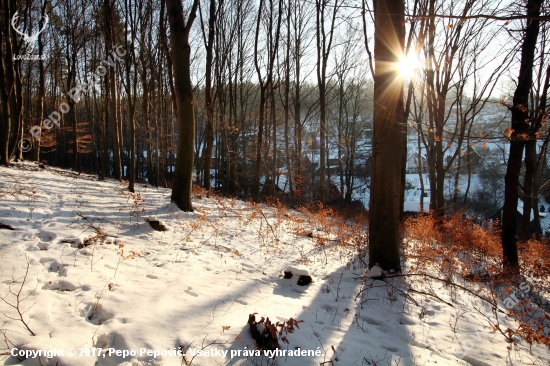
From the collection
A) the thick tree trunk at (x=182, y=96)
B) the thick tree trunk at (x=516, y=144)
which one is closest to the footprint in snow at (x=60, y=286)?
the thick tree trunk at (x=182, y=96)

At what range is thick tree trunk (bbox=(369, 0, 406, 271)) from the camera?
4.27 m

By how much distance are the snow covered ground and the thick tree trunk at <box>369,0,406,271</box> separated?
66cm

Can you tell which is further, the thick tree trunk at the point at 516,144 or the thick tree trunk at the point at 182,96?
the thick tree trunk at the point at 182,96

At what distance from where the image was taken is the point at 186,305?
281 centimetres

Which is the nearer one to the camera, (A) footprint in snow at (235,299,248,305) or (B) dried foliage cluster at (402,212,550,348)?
(A) footprint in snow at (235,299,248,305)

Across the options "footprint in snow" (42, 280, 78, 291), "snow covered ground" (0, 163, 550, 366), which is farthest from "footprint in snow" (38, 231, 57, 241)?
"footprint in snow" (42, 280, 78, 291)

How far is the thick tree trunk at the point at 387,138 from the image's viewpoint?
4270 millimetres

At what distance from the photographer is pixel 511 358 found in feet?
9.11

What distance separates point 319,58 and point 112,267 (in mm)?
14044

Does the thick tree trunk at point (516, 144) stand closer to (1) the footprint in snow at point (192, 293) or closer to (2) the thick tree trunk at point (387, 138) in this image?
(2) the thick tree trunk at point (387, 138)

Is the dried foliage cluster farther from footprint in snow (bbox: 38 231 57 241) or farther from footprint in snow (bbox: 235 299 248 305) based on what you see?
footprint in snow (bbox: 38 231 57 241)

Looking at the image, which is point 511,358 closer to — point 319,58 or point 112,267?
point 112,267

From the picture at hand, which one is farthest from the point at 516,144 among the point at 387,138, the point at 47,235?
the point at 47,235

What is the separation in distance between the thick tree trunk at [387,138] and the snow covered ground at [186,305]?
661 mm
